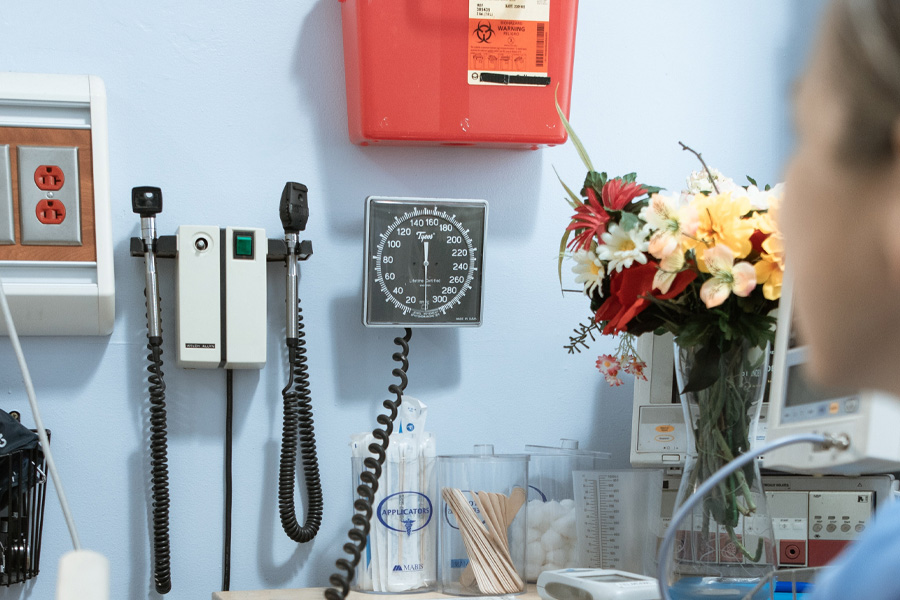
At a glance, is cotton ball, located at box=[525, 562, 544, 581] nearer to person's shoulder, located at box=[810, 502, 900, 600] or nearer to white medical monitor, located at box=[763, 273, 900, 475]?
white medical monitor, located at box=[763, 273, 900, 475]

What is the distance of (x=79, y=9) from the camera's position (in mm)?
1470

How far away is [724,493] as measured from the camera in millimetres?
1238

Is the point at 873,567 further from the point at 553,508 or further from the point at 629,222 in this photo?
the point at 553,508

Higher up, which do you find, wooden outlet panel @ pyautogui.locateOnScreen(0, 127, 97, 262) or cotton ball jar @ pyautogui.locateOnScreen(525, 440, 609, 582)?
wooden outlet panel @ pyautogui.locateOnScreen(0, 127, 97, 262)

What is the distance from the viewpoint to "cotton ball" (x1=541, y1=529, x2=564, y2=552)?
56.4 inches

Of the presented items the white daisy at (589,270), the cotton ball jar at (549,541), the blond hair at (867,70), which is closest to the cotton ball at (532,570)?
the cotton ball jar at (549,541)

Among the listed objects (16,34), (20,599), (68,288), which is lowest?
(20,599)

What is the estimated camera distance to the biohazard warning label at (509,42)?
1523mm

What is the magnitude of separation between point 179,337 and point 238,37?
20.6 inches

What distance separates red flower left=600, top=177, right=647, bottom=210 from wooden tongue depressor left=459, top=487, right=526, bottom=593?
18.3 inches

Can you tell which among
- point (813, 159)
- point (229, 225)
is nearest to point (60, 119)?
point (229, 225)

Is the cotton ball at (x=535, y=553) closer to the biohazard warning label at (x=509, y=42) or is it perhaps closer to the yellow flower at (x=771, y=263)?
the yellow flower at (x=771, y=263)

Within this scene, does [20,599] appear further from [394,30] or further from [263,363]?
[394,30]

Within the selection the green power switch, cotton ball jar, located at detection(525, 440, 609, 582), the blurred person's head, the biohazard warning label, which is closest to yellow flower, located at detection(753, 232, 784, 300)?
cotton ball jar, located at detection(525, 440, 609, 582)
